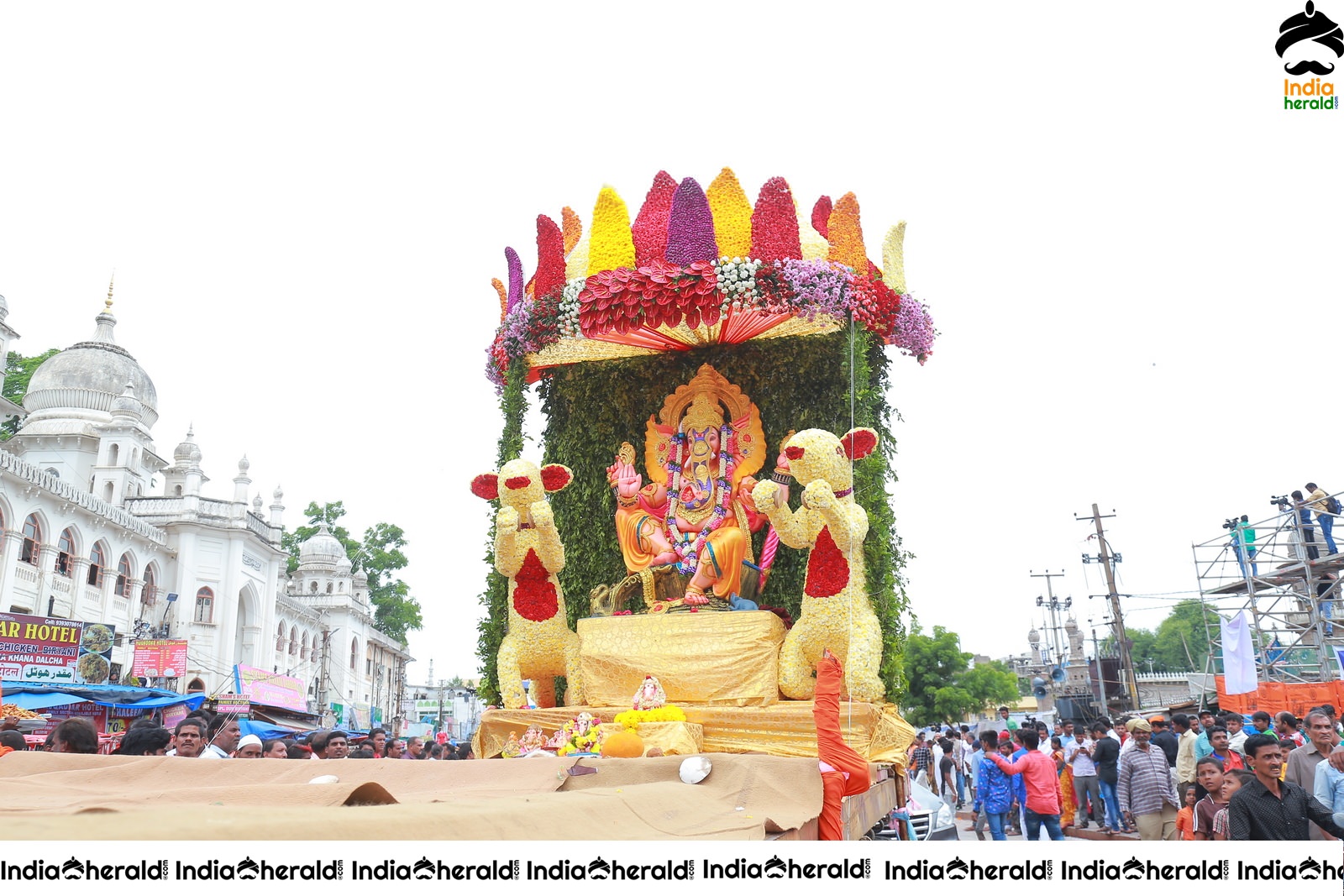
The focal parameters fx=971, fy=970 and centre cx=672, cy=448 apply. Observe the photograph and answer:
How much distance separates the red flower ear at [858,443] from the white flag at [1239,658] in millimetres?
6547

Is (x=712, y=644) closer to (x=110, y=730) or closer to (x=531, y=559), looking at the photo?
(x=531, y=559)

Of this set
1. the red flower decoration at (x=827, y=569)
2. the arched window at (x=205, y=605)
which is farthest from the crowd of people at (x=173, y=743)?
the arched window at (x=205, y=605)

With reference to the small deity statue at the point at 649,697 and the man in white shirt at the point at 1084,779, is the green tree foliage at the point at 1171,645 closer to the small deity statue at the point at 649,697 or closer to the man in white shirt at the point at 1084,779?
the man in white shirt at the point at 1084,779

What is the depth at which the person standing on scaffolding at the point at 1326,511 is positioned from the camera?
14.8 metres

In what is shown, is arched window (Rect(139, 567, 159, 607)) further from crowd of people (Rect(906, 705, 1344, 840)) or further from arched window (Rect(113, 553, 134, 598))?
crowd of people (Rect(906, 705, 1344, 840))

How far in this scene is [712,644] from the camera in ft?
24.6

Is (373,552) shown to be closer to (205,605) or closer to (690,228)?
(205,605)

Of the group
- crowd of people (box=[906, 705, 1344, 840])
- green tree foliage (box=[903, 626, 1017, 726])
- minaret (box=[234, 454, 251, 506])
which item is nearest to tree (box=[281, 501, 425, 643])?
minaret (box=[234, 454, 251, 506])

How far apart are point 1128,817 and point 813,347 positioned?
531 centimetres

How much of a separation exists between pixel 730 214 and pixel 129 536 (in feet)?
77.4

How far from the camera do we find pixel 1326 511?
49.0ft

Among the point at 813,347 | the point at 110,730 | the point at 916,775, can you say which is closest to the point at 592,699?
the point at 813,347

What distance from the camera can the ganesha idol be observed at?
8219mm

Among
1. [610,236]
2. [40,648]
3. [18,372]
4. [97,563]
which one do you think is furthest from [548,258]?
[18,372]
